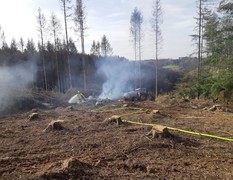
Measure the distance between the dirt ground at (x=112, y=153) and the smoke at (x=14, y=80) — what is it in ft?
31.9

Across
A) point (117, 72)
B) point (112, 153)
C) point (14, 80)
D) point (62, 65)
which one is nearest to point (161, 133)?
point (112, 153)

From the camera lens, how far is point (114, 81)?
47.7m

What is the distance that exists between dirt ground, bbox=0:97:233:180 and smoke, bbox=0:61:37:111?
9717 millimetres

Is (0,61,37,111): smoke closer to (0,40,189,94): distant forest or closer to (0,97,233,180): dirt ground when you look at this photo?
(0,40,189,94): distant forest

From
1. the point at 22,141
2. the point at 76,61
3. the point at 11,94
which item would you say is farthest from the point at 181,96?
the point at 76,61

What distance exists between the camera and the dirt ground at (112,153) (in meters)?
4.02

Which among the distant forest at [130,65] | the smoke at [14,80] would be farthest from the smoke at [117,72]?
the smoke at [14,80]

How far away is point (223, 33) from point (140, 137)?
9734 mm

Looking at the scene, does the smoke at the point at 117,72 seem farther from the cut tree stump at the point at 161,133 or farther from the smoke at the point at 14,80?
the cut tree stump at the point at 161,133

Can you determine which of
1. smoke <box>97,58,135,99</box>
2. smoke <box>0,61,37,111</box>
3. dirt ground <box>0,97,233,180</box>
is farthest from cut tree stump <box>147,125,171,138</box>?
smoke <box>97,58,135,99</box>

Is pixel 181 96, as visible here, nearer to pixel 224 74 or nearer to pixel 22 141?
pixel 224 74

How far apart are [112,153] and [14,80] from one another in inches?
1047

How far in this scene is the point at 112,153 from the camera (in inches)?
201

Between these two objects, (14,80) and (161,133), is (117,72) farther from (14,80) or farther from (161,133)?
(161,133)
